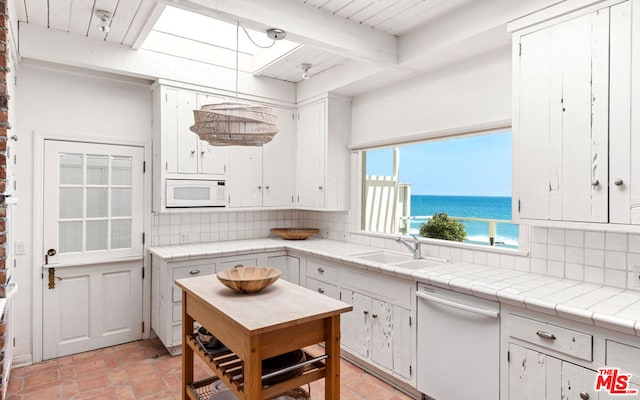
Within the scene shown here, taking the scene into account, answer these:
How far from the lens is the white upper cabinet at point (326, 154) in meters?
4.07

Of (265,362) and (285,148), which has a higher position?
(285,148)

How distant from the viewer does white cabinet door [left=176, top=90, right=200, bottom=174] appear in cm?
371

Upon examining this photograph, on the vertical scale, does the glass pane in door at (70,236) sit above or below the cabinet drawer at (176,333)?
above

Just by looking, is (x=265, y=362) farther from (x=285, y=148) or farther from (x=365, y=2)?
(x=285, y=148)

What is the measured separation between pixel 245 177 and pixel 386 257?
1.74m

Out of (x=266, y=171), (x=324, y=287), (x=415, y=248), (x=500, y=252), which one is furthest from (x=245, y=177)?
(x=500, y=252)

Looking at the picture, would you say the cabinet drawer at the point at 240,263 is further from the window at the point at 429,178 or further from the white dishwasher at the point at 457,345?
the white dishwasher at the point at 457,345

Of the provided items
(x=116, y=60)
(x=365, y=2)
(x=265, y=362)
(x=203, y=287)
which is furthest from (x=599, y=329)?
(x=116, y=60)

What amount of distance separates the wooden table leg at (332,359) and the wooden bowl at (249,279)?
42cm

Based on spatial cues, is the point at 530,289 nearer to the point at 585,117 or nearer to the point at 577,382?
the point at 577,382

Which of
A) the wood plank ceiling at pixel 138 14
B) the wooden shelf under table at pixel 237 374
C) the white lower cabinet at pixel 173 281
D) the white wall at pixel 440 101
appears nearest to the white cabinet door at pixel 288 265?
the white lower cabinet at pixel 173 281

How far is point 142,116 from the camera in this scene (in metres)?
3.82

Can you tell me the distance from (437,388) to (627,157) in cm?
177

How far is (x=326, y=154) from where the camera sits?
13.3 ft
